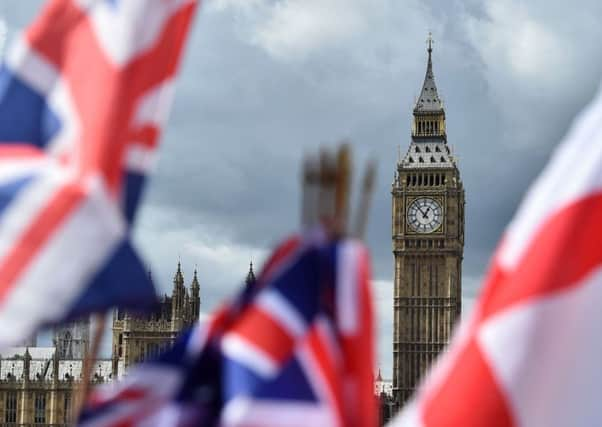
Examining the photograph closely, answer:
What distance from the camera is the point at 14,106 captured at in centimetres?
760

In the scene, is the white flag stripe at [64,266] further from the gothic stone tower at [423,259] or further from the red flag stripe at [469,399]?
the gothic stone tower at [423,259]

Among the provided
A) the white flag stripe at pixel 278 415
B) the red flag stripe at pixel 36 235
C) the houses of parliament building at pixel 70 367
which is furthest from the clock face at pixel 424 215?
the white flag stripe at pixel 278 415

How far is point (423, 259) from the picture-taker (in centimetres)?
7694

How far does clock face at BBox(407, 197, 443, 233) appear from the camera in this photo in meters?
76.9

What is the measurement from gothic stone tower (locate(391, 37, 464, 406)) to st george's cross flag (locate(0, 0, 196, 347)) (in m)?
69.1

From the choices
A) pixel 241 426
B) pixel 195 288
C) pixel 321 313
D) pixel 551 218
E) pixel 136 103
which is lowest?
pixel 241 426

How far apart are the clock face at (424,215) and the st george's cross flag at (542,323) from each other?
70.1 metres

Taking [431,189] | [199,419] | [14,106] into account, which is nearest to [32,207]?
[14,106]

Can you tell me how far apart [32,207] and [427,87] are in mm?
73706

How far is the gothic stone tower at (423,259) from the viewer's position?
76688 mm

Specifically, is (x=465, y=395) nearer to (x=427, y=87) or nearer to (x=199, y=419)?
(x=199, y=419)

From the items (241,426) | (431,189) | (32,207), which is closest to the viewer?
(241,426)

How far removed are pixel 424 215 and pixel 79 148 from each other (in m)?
70.2

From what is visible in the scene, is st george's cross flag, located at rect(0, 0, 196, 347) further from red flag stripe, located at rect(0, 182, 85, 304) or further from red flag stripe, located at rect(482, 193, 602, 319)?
red flag stripe, located at rect(482, 193, 602, 319)
